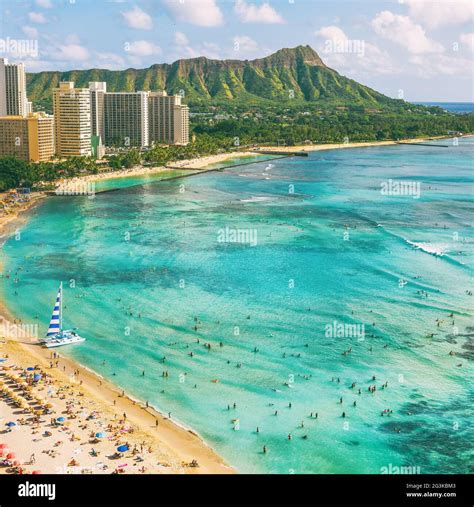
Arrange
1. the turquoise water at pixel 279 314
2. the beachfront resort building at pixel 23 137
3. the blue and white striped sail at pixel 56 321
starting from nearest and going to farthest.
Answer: the turquoise water at pixel 279 314 → the blue and white striped sail at pixel 56 321 → the beachfront resort building at pixel 23 137

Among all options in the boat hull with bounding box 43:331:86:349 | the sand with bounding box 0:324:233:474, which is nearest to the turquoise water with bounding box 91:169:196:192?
the boat hull with bounding box 43:331:86:349

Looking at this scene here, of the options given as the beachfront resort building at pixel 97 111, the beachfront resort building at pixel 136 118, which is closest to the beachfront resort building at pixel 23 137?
the beachfront resort building at pixel 136 118

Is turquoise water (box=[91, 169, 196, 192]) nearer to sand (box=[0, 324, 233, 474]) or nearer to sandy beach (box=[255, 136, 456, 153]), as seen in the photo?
sandy beach (box=[255, 136, 456, 153])

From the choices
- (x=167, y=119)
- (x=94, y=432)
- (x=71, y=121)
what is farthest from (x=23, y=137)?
(x=94, y=432)

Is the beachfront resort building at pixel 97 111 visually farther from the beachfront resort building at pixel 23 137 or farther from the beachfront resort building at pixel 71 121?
the beachfront resort building at pixel 23 137

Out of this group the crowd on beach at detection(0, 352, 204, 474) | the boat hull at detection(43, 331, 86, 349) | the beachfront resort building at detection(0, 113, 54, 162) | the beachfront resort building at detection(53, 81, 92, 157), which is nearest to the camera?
the crowd on beach at detection(0, 352, 204, 474)
